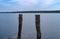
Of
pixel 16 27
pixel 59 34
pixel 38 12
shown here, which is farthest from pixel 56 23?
pixel 16 27

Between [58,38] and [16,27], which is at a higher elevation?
[16,27]

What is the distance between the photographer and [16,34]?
2350mm

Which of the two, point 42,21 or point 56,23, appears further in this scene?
point 42,21

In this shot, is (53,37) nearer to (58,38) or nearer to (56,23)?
(58,38)

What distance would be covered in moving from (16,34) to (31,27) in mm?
303

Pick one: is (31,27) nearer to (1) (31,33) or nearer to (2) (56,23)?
(1) (31,33)

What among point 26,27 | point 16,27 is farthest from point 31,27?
point 16,27

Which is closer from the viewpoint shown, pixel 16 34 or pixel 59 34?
pixel 59 34

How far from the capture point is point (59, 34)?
2.12 m

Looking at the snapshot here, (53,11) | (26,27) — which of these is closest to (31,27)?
(26,27)

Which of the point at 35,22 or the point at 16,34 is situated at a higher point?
the point at 35,22

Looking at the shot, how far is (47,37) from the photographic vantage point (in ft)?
7.07

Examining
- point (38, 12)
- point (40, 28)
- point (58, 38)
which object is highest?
point (38, 12)

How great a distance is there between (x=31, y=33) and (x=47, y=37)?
0.24 m
